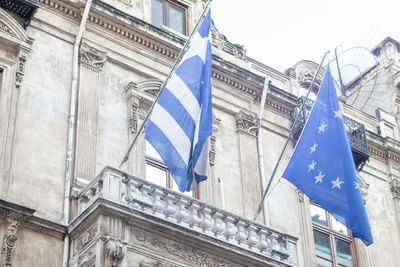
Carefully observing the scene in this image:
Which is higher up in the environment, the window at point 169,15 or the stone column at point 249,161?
the window at point 169,15

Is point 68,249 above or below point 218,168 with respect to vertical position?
below

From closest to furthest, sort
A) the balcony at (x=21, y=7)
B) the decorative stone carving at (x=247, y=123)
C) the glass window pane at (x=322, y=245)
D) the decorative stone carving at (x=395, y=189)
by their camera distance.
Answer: the balcony at (x=21, y=7), the glass window pane at (x=322, y=245), the decorative stone carving at (x=247, y=123), the decorative stone carving at (x=395, y=189)

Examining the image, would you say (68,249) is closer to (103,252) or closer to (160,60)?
(103,252)

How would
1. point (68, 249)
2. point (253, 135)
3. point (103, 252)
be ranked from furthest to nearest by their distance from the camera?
point (253, 135) → point (68, 249) → point (103, 252)

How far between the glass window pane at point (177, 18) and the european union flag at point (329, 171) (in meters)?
4.64

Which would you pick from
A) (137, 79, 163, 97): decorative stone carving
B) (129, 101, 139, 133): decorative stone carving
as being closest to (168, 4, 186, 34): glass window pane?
(137, 79, 163, 97): decorative stone carving

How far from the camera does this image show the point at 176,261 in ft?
56.1

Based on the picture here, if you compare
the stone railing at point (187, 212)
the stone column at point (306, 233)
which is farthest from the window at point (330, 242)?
the stone railing at point (187, 212)

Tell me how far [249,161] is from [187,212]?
4.57m

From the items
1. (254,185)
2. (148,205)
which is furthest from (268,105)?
(148,205)

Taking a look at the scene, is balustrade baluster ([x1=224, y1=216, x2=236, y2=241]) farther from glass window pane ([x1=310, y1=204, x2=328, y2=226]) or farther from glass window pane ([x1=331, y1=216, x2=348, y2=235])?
glass window pane ([x1=331, y1=216, x2=348, y2=235])

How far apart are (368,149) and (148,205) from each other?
33.0 ft

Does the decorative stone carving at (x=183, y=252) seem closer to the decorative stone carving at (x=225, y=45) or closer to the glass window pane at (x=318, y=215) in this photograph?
the glass window pane at (x=318, y=215)

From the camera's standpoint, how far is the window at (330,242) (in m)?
22.7
